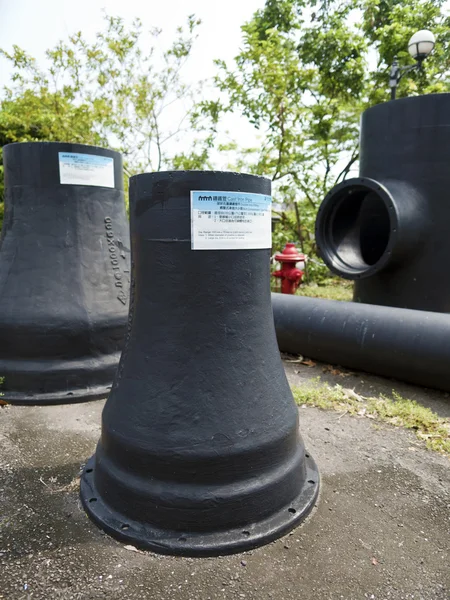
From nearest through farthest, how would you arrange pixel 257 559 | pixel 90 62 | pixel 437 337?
pixel 257 559 < pixel 437 337 < pixel 90 62

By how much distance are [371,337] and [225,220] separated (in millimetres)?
2203

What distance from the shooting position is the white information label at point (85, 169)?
3.32 meters

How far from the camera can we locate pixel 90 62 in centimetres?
772

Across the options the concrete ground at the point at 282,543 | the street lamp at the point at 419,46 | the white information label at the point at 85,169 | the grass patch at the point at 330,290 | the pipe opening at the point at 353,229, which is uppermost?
the street lamp at the point at 419,46

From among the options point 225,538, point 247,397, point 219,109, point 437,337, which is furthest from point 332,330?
point 219,109

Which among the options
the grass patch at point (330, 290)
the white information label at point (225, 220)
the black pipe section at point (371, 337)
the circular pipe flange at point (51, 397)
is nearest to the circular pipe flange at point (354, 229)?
the black pipe section at point (371, 337)

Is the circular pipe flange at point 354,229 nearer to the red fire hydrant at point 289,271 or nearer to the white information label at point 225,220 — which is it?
the red fire hydrant at point 289,271

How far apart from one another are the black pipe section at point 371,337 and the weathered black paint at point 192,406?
1.72m

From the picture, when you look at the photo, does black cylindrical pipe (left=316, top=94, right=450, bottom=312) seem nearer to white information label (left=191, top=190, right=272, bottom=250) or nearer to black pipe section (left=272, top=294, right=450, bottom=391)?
black pipe section (left=272, top=294, right=450, bottom=391)

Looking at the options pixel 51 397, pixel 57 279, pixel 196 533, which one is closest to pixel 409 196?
pixel 57 279

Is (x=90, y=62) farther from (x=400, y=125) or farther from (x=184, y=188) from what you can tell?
(x=184, y=188)

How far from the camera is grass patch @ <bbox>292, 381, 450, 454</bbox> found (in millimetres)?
2793

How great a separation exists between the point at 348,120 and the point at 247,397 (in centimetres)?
885

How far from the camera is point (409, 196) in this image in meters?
4.79
